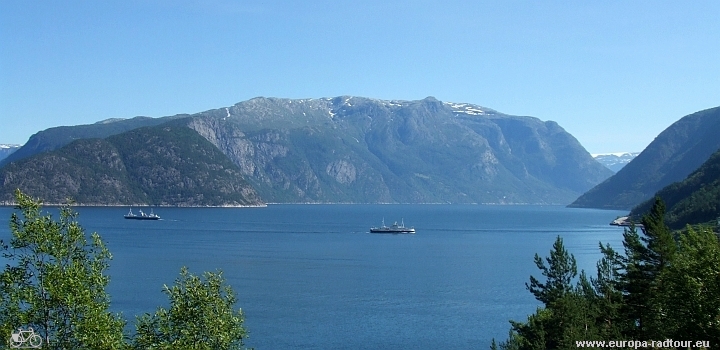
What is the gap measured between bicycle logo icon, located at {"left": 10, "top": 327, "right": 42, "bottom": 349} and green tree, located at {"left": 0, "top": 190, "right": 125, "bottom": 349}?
296 millimetres

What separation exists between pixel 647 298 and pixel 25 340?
101 ft

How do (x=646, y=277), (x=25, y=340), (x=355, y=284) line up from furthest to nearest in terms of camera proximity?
1. (x=355, y=284)
2. (x=646, y=277)
3. (x=25, y=340)

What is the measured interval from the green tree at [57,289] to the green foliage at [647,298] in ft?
72.5

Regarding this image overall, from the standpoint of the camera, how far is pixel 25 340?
2402 centimetres

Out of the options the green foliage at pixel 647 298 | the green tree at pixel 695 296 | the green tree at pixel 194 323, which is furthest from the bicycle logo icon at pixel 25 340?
the green tree at pixel 695 296

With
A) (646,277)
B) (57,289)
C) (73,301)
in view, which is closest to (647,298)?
(646,277)

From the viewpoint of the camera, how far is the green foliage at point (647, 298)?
30.9m

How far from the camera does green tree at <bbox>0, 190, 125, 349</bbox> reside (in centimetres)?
2468

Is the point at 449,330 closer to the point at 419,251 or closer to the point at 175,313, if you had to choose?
the point at 175,313

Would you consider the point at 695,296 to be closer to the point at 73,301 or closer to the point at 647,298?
the point at 647,298

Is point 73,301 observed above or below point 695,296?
above

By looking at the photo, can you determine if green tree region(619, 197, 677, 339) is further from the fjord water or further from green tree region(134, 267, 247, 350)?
the fjord water

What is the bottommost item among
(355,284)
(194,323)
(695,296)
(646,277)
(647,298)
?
(355,284)

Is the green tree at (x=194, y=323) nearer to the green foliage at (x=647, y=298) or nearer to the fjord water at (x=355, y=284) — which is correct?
the green foliage at (x=647, y=298)
